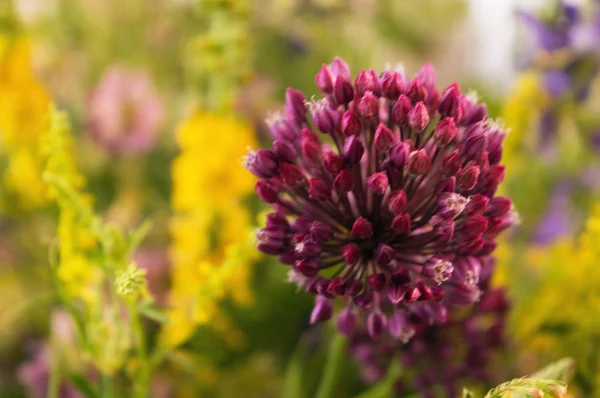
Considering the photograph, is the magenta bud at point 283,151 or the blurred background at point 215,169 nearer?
the magenta bud at point 283,151

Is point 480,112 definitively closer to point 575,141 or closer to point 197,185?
point 197,185

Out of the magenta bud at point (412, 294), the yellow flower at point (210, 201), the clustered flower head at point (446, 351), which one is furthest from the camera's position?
the yellow flower at point (210, 201)

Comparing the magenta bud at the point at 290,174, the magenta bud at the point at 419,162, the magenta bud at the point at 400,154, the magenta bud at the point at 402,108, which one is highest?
the magenta bud at the point at 402,108

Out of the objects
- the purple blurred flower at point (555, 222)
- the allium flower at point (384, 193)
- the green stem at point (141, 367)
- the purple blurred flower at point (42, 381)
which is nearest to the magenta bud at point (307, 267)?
the allium flower at point (384, 193)

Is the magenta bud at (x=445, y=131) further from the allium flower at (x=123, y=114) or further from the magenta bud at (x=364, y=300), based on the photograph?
the allium flower at (x=123, y=114)

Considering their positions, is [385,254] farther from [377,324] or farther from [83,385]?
[83,385]

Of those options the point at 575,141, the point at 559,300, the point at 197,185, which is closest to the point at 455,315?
the point at 559,300
